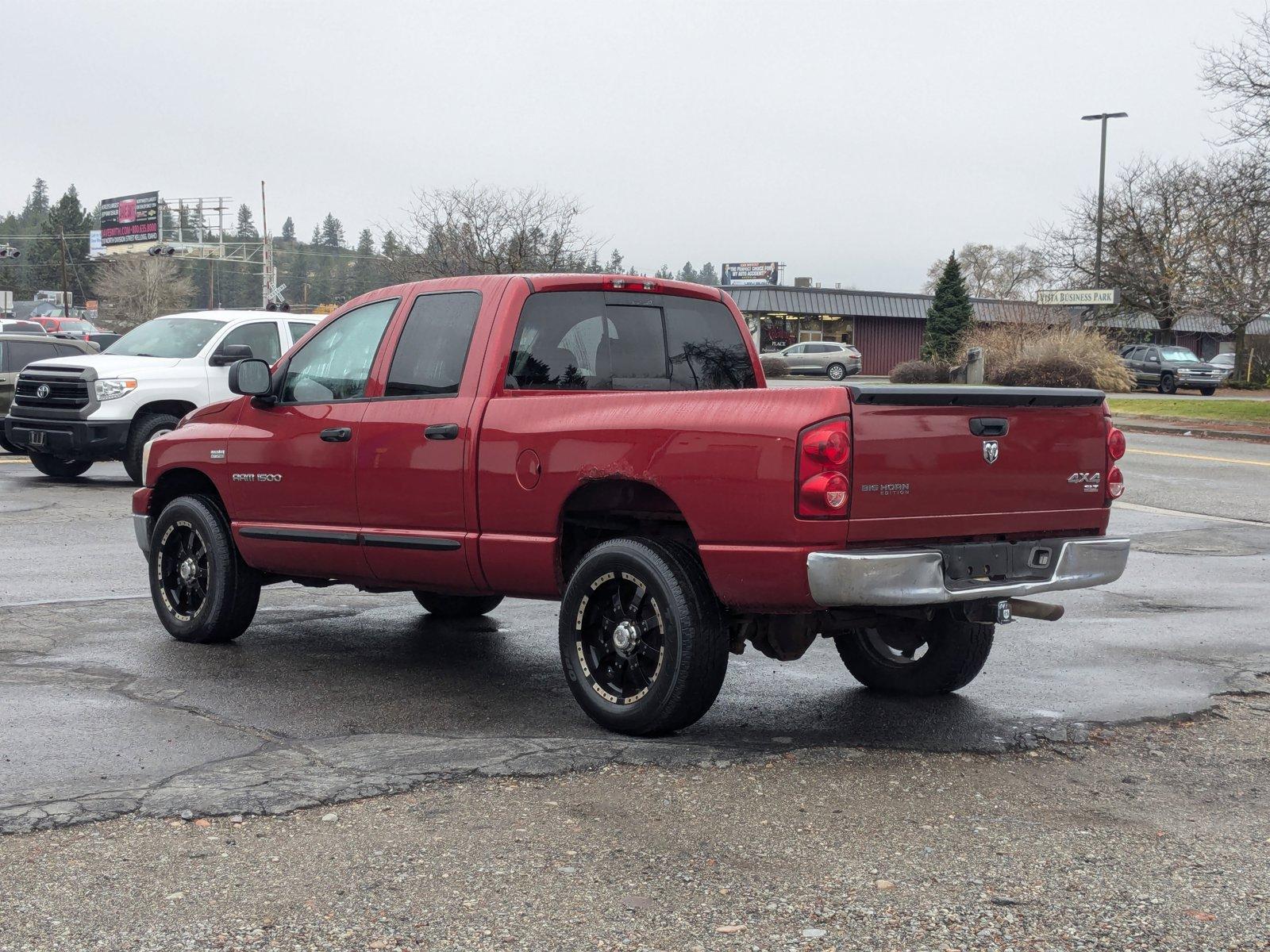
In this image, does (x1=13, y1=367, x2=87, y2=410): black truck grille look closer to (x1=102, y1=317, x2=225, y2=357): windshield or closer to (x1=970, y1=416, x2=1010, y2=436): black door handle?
(x1=102, y1=317, x2=225, y2=357): windshield

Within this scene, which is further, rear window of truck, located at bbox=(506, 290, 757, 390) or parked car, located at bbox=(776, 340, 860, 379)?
parked car, located at bbox=(776, 340, 860, 379)

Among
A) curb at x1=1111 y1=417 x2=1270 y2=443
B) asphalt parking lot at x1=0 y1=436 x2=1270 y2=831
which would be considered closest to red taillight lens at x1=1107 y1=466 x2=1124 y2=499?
asphalt parking lot at x1=0 y1=436 x2=1270 y2=831

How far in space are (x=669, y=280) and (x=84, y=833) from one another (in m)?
3.82

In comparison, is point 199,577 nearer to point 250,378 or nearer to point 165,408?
point 250,378

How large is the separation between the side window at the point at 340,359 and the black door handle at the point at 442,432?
2.25ft

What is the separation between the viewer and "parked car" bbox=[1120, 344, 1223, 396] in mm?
48156

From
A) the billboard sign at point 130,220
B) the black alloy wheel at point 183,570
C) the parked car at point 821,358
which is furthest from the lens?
the billboard sign at point 130,220

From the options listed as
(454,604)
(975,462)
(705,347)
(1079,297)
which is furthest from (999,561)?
(1079,297)

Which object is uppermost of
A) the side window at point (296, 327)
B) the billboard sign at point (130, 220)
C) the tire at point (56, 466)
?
the billboard sign at point (130, 220)

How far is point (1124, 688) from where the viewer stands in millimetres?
6688

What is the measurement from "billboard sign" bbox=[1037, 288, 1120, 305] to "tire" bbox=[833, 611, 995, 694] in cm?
4048

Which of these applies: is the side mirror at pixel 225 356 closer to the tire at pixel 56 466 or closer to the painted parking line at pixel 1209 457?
the tire at pixel 56 466

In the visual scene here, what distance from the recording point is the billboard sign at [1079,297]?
1758 inches

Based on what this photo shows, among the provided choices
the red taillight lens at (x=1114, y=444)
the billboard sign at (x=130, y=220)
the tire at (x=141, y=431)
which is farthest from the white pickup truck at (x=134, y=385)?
the billboard sign at (x=130, y=220)
